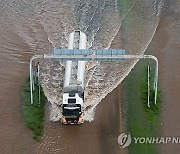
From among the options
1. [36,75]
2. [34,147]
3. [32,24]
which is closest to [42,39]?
[32,24]

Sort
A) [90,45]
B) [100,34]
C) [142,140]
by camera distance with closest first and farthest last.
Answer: [142,140]
[90,45]
[100,34]

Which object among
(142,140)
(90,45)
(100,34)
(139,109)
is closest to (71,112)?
(142,140)

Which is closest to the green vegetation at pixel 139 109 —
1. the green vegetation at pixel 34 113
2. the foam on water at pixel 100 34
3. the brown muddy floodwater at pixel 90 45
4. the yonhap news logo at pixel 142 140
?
the yonhap news logo at pixel 142 140

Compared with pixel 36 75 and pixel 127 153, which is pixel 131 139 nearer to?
pixel 127 153

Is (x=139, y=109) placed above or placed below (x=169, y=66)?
below

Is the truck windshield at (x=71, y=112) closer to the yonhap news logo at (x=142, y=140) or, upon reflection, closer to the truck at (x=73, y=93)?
the truck at (x=73, y=93)

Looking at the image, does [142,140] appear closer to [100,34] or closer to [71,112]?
[71,112]

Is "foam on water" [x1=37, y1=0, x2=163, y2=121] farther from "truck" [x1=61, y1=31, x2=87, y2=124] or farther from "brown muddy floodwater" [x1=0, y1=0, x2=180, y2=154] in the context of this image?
"truck" [x1=61, y1=31, x2=87, y2=124]
